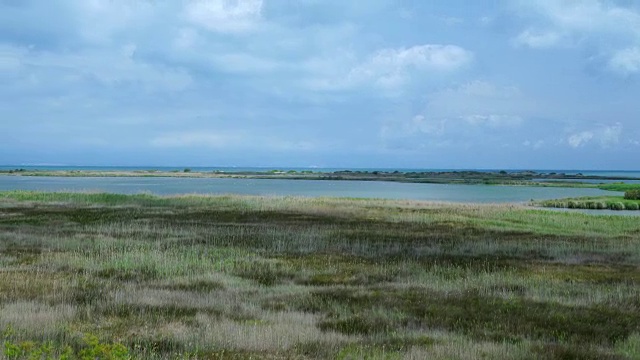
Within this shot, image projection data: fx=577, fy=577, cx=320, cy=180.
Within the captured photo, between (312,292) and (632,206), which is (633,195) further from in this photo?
(312,292)

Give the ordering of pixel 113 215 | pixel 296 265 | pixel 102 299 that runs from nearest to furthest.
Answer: pixel 102 299, pixel 296 265, pixel 113 215

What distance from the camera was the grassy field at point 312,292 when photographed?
36.6 ft

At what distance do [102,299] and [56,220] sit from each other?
26.1 m

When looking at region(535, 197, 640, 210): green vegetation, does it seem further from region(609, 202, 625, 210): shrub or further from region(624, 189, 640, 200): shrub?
region(624, 189, 640, 200): shrub

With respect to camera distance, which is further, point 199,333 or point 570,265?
point 570,265

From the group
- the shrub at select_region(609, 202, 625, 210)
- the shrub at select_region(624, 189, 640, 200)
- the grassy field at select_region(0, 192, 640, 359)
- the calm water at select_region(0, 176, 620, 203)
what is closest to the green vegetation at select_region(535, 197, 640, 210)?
the shrub at select_region(609, 202, 625, 210)

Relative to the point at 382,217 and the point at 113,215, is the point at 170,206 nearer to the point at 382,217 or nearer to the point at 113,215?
the point at 113,215

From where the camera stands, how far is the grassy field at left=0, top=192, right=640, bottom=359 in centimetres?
1116

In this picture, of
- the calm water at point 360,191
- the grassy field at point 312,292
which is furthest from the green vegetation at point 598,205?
the grassy field at point 312,292

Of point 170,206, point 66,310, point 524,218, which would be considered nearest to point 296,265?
point 66,310

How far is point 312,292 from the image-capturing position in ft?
55.0

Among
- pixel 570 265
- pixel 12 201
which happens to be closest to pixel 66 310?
pixel 570 265

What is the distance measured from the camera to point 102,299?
15.0 meters

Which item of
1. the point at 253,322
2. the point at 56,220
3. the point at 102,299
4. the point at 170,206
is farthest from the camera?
the point at 170,206
